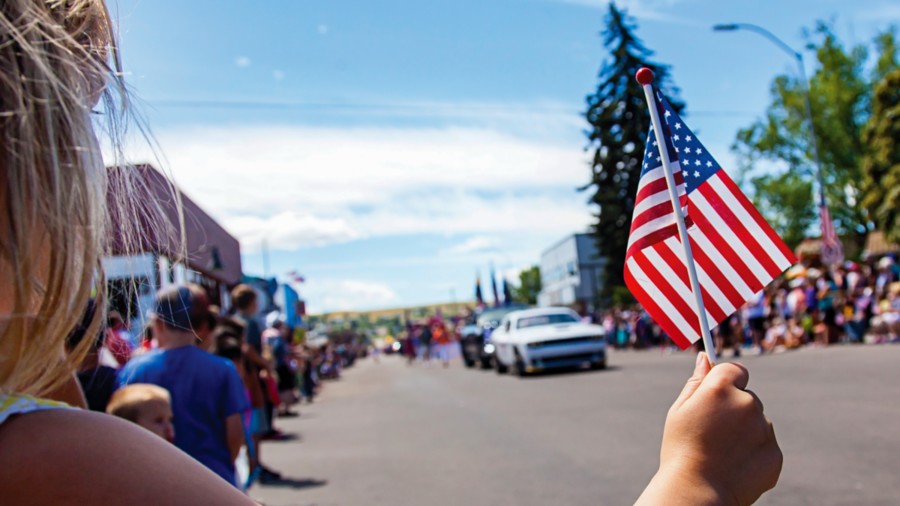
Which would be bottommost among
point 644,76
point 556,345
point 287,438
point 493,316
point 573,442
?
point 287,438

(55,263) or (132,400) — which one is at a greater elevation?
(55,263)

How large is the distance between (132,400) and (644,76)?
2.61 meters

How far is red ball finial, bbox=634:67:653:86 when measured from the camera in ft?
5.65

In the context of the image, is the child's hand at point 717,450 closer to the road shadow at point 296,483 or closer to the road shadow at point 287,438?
the road shadow at point 296,483

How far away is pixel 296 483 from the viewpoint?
27.2 feet

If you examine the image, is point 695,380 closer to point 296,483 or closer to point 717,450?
point 717,450

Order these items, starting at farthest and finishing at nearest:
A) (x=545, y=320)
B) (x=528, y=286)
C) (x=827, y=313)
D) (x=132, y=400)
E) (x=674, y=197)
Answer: (x=528, y=286)
(x=545, y=320)
(x=827, y=313)
(x=132, y=400)
(x=674, y=197)

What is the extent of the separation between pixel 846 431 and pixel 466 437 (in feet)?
13.5

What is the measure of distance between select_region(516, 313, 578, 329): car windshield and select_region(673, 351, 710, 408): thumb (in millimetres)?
17459

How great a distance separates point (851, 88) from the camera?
45969mm

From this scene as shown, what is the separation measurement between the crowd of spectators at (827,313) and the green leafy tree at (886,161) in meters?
16.3

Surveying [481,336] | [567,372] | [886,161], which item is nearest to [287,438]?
[567,372]

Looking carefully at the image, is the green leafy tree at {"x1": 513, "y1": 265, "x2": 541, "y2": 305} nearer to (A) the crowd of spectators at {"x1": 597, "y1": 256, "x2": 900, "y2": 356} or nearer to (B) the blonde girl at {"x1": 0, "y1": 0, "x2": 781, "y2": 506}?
(A) the crowd of spectators at {"x1": 597, "y1": 256, "x2": 900, "y2": 356}

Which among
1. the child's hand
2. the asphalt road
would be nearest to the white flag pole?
the child's hand
